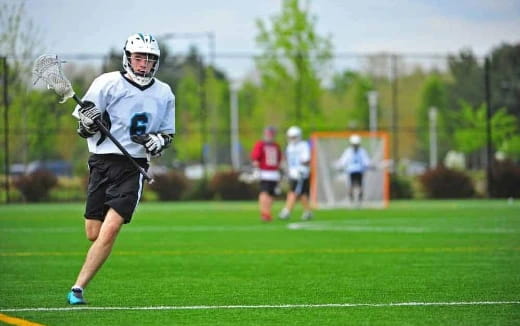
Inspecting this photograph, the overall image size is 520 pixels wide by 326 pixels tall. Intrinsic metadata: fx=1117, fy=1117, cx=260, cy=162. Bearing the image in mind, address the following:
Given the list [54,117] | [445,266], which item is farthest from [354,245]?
[54,117]

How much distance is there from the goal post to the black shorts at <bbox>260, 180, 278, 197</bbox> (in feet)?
25.1

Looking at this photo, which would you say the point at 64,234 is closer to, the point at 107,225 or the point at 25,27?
the point at 107,225

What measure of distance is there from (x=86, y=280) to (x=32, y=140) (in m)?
28.9

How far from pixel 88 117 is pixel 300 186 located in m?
16.6

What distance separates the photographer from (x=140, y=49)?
9852 mm

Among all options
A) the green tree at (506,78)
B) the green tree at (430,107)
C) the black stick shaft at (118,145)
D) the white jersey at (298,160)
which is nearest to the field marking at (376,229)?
the white jersey at (298,160)

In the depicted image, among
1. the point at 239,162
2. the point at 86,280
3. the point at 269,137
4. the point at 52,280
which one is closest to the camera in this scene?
the point at 86,280

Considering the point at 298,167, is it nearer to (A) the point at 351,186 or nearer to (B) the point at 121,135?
(A) the point at 351,186

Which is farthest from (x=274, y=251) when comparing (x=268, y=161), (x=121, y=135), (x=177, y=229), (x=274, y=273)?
(x=268, y=161)

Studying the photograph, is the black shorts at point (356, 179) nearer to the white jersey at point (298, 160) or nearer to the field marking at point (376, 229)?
the white jersey at point (298, 160)

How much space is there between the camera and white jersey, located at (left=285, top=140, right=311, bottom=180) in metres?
26.1

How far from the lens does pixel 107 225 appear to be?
31.1 ft

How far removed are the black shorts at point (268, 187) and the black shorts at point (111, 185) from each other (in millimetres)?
14821

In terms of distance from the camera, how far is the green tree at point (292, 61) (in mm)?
41406
